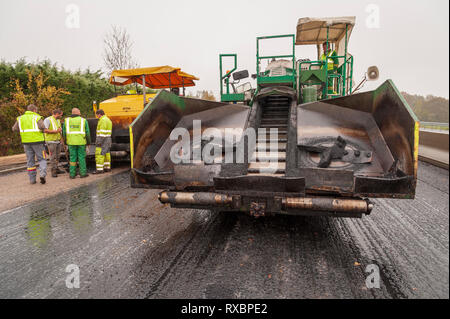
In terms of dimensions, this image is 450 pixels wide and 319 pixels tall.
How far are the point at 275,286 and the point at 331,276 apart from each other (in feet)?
1.75

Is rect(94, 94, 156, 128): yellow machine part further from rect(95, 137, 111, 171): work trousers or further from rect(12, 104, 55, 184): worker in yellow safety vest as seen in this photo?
rect(12, 104, 55, 184): worker in yellow safety vest

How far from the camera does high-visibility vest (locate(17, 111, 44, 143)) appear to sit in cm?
602

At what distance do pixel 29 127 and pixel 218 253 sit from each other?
540 centimetres

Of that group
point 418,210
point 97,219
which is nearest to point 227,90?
point 97,219


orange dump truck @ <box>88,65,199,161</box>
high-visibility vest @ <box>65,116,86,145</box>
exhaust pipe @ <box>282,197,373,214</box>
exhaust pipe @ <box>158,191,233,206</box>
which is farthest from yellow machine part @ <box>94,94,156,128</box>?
exhaust pipe @ <box>282,197,373,214</box>

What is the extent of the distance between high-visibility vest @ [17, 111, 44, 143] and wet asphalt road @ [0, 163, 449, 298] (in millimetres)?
2116

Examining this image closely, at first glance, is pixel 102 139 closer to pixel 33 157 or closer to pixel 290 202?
pixel 33 157

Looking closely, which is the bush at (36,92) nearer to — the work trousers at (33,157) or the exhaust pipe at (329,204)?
the work trousers at (33,157)

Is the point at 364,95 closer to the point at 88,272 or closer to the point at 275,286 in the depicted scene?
the point at 275,286

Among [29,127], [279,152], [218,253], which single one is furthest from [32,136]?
[279,152]

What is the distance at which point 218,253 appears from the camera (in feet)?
9.75

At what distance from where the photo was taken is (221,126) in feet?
13.5

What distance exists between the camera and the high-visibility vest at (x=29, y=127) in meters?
6.02
